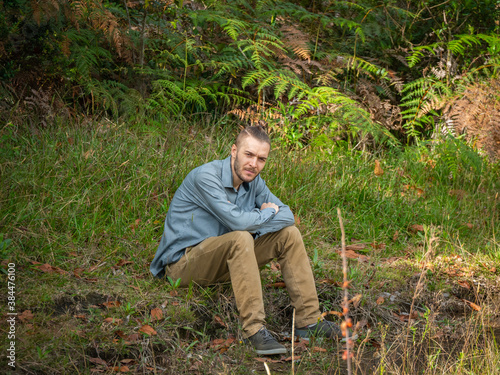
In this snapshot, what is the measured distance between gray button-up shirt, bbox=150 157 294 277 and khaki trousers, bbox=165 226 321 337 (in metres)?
0.08

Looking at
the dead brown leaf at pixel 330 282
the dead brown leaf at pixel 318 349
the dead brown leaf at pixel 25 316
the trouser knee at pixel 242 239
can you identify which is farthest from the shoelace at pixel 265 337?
the dead brown leaf at pixel 25 316

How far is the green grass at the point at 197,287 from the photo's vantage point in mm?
3266

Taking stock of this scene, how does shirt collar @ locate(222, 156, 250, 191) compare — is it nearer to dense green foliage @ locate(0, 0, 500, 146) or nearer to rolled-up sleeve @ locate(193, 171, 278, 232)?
rolled-up sleeve @ locate(193, 171, 278, 232)

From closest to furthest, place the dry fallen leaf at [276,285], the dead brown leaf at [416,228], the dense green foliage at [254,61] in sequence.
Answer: the dry fallen leaf at [276,285], the dead brown leaf at [416,228], the dense green foliage at [254,61]

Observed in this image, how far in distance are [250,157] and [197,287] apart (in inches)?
42.3

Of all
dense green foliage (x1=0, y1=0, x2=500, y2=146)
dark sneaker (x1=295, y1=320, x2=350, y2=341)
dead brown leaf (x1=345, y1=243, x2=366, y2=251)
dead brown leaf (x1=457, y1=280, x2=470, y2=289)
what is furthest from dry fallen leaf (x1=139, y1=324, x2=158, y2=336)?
dense green foliage (x1=0, y1=0, x2=500, y2=146)

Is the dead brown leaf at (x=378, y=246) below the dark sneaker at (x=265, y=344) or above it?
below

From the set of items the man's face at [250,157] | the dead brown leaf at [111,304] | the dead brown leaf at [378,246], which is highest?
the man's face at [250,157]

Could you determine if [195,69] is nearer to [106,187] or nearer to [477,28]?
[106,187]

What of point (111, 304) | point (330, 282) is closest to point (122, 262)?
point (111, 304)

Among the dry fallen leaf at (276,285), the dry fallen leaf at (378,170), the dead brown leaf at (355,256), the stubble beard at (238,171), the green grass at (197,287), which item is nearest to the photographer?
the green grass at (197,287)

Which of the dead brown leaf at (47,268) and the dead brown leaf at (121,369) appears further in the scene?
the dead brown leaf at (47,268)

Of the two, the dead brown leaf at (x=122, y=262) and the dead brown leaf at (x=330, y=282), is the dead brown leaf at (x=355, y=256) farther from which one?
the dead brown leaf at (x=122, y=262)

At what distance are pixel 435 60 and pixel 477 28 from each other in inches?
37.6
